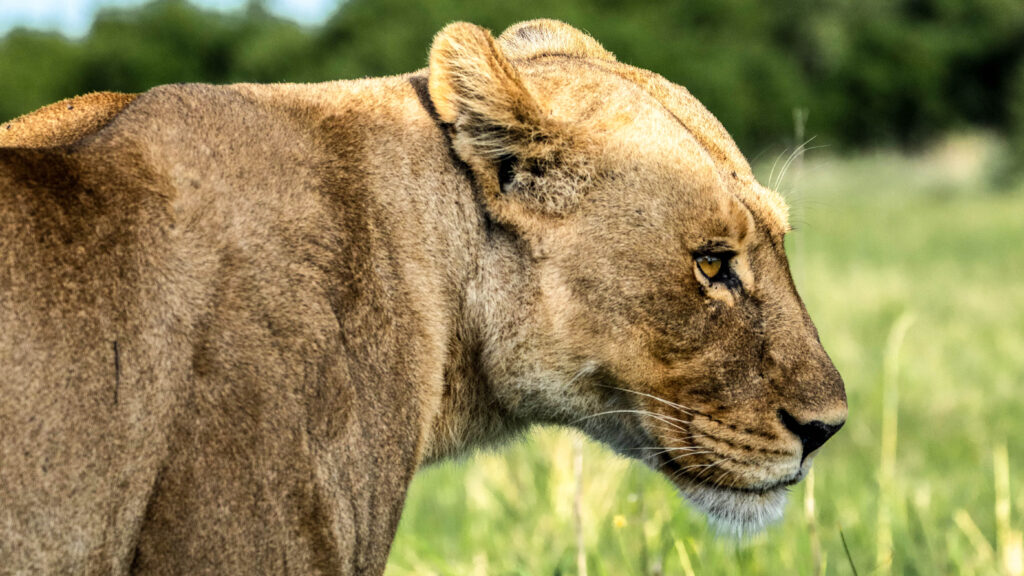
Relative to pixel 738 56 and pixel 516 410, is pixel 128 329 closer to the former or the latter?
pixel 516 410

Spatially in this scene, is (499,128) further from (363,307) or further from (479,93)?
(363,307)

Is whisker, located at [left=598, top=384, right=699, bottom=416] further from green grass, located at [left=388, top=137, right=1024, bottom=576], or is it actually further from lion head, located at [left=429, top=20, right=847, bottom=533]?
green grass, located at [left=388, top=137, right=1024, bottom=576]

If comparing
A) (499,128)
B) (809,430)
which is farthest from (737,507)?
(499,128)

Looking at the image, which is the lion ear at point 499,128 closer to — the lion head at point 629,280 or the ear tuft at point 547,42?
the lion head at point 629,280

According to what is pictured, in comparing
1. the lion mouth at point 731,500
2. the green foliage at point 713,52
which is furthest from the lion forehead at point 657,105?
the green foliage at point 713,52

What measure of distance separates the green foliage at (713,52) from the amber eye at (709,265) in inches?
1228

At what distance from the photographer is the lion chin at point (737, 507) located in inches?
132

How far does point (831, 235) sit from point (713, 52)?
19.9 metres

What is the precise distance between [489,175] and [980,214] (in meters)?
23.2

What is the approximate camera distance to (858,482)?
687 centimetres

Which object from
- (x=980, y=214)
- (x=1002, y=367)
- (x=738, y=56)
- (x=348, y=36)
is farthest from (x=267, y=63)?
(x=1002, y=367)

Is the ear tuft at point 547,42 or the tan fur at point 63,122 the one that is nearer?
the tan fur at point 63,122

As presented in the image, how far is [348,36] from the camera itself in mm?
42281

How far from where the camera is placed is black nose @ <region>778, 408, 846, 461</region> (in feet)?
10.5
